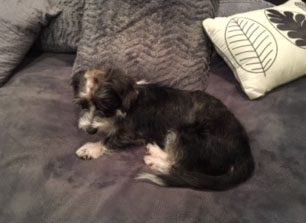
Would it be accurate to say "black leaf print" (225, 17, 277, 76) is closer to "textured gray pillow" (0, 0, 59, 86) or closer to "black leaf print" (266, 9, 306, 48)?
"black leaf print" (266, 9, 306, 48)

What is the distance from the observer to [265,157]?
1.50 meters

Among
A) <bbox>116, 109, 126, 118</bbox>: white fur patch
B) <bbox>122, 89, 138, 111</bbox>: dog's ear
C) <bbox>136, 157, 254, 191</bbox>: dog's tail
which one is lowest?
<bbox>136, 157, 254, 191</bbox>: dog's tail

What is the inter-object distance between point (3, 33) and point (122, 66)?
2.01ft

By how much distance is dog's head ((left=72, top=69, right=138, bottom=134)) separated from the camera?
4.96 feet

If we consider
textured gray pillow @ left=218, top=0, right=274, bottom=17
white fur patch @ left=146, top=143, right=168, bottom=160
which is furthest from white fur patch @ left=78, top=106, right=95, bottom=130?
textured gray pillow @ left=218, top=0, right=274, bottom=17

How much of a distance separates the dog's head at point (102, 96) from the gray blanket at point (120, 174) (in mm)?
115

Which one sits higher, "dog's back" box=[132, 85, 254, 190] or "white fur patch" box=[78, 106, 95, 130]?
"white fur patch" box=[78, 106, 95, 130]

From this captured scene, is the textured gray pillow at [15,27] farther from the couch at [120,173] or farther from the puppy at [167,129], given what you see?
the puppy at [167,129]

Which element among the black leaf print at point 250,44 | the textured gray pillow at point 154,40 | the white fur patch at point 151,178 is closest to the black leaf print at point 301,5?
the black leaf print at point 250,44

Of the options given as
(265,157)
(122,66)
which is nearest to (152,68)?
(122,66)

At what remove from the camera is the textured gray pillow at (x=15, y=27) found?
1943mm

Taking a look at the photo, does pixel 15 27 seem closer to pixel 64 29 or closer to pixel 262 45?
pixel 64 29

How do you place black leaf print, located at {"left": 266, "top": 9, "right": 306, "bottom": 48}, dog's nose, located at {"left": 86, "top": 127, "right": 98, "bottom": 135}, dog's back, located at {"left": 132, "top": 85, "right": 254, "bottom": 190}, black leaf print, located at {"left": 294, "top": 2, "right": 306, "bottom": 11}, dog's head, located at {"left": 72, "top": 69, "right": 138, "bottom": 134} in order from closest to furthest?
dog's back, located at {"left": 132, "top": 85, "right": 254, "bottom": 190} < dog's head, located at {"left": 72, "top": 69, "right": 138, "bottom": 134} < dog's nose, located at {"left": 86, "top": 127, "right": 98, "bottom": 135} < black leaf print, located at {"left": 266, "top": 9, "right": 306, "bottom": 48} < black leaf print, located at {"left": 294, "top": 2, "right": 306, "bottom": 11}

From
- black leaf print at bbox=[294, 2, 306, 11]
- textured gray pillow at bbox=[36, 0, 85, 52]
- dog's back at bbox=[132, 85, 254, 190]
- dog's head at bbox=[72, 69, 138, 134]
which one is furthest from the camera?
textured gray pillow at bbox=[36, 0, 85, 52]
